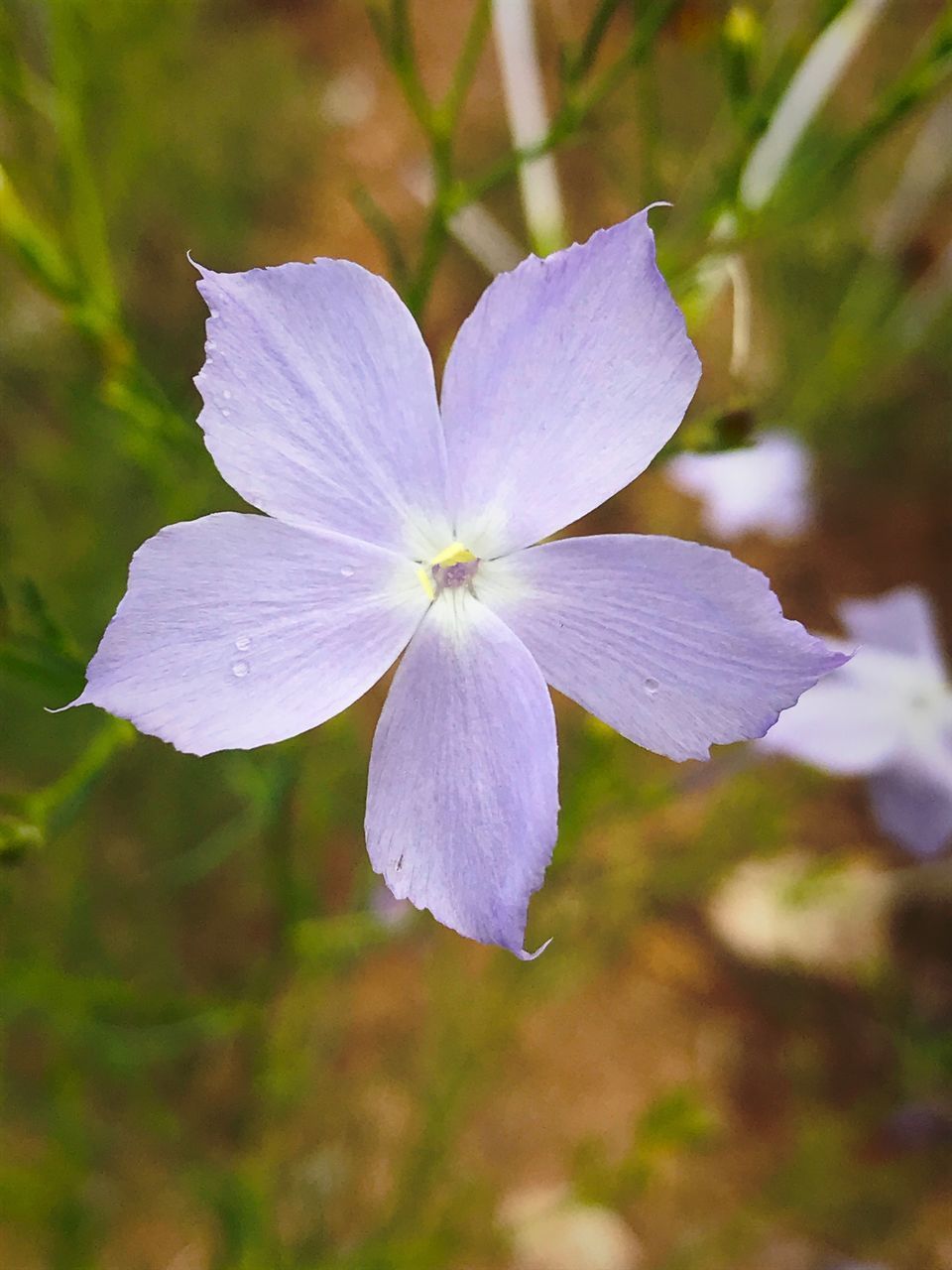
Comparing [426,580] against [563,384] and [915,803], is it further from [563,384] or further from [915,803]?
[915,803]

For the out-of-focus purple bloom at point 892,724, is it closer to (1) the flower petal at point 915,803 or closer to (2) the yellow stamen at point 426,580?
(1) the flower petal at point 915,803

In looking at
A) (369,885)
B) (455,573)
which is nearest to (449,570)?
(455,573)

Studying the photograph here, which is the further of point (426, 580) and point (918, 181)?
point (918, 181)

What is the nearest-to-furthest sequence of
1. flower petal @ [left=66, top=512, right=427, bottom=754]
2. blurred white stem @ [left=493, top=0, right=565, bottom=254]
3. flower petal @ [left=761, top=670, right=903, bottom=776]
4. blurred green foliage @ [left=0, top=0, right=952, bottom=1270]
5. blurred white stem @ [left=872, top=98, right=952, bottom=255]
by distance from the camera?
flower petal @ [left=66, top=512, right=427, bottom=754] → flower petal @ [left=761, top=670, right=903, bottom=776] → blurred white stem @ [left=493, top=0, right=565, bottom=254] → blurred green foliage @ [left=0, top=0, right=952, bottom=1270] → blurred white stem @ [left=872, top=98, right=952, bottom=255]

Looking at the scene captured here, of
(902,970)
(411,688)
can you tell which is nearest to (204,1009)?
(411,688)

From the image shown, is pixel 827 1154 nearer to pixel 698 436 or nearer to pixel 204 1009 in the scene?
pixel 204 1009

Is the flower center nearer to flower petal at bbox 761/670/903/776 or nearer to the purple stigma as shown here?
the purple stigma

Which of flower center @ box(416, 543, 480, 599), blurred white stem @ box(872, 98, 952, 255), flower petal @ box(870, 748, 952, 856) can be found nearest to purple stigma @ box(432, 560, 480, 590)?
flower center @ box(416, 543, 480, 599)

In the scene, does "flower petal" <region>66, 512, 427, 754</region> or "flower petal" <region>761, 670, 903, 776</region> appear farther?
"flower petal" <region>761, 670, 903, 776</region>
